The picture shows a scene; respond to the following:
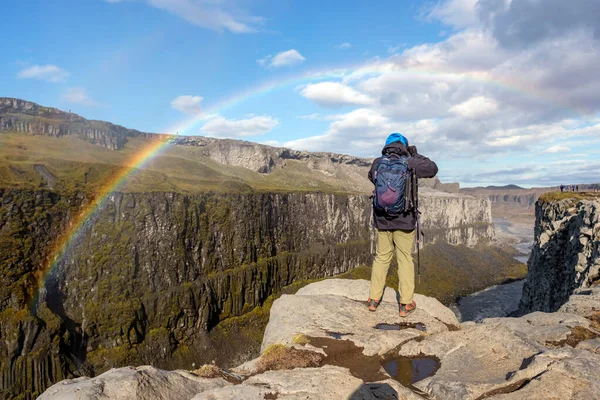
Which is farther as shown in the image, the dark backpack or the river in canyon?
the river in canyon

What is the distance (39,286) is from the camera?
68312 mm

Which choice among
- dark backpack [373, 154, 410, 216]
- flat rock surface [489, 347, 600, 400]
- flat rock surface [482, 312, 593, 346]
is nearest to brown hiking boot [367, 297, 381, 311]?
dark backpack [373, 154, 410, 216]

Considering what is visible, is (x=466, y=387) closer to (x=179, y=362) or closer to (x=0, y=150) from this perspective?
Result: (x=179, y=362)

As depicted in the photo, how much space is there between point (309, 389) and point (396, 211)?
16.8 ft

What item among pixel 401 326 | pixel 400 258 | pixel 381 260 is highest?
pixel 400 258

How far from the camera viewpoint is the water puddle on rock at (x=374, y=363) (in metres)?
7.77

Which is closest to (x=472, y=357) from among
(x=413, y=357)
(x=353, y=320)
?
(x=413, y=357)

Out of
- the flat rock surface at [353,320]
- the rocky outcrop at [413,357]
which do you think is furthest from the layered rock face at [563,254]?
the rocky outcrop at [413,357]

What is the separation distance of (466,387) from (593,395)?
1712mm

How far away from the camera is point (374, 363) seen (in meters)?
8.46

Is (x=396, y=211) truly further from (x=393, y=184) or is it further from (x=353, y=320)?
(x=353, y=320)

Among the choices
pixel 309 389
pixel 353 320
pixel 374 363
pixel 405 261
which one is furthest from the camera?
pixel 405 261

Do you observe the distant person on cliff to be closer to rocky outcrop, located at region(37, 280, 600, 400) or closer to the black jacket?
the black jacket

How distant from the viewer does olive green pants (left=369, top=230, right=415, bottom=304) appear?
10.9 meters
